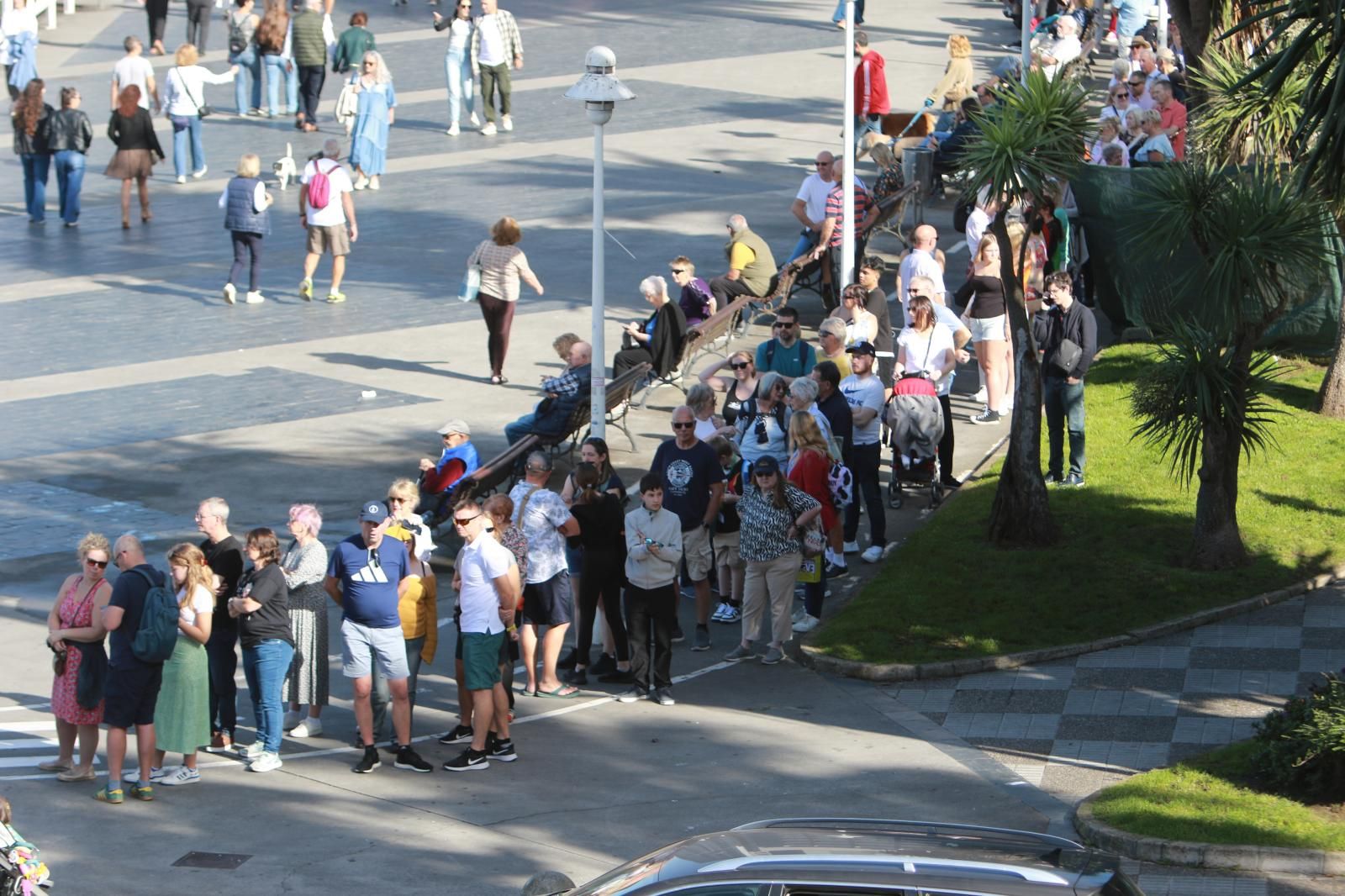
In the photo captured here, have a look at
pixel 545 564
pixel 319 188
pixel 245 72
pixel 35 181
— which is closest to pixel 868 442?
pixel 545 564

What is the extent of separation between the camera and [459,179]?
2728cm

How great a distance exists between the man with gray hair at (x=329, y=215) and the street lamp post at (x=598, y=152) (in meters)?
7.09

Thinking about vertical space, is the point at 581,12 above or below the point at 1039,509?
above

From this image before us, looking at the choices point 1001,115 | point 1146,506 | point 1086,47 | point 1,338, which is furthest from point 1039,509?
point 1086,47

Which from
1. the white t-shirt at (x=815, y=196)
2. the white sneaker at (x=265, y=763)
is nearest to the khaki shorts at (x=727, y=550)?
the white sneaker at (x=265, y=763)

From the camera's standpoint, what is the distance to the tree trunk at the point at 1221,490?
43.7ft

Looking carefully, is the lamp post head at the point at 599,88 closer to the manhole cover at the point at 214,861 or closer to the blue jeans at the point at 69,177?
the manhole cover at the point at 214,861

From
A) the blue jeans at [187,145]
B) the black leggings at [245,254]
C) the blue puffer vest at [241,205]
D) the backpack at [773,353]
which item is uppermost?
the blue jeans at [187,145]

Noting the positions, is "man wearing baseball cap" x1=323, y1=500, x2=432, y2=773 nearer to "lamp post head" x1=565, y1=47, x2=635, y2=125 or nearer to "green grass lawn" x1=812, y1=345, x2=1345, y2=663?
"green grass lawn" x1=812, y1=345, x2=1345, y2=663

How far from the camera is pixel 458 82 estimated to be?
29656mm

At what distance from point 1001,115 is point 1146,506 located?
354 cm

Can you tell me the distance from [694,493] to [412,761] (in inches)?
127

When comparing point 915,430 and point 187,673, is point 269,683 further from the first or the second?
point 915,430

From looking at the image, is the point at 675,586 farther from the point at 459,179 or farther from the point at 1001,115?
the point at 459,179
